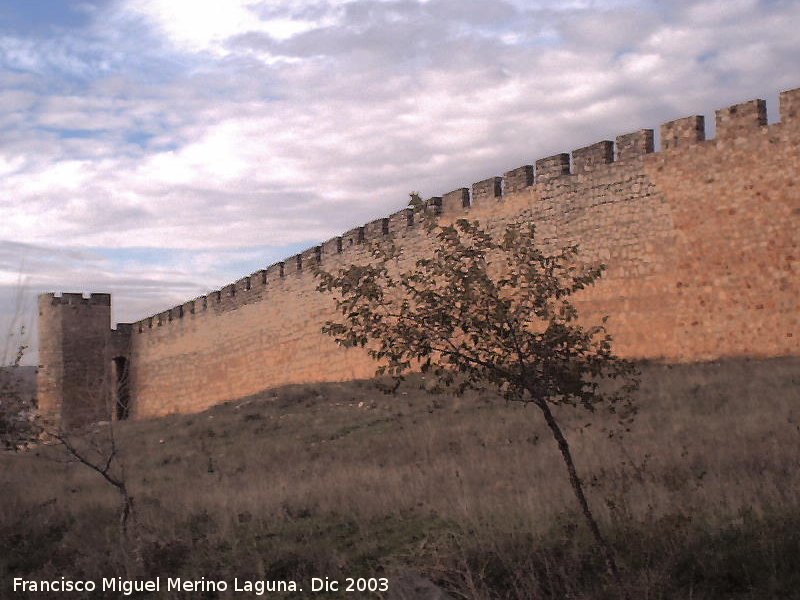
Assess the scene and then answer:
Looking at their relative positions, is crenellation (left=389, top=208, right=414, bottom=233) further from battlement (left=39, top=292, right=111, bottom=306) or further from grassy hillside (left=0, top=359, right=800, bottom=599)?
battlement (left=39, top=292, right=111, bottom=306)

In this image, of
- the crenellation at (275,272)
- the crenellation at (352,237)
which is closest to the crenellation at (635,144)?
the crenellation at (352,237)

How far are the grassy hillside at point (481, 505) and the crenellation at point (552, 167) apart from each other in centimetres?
455

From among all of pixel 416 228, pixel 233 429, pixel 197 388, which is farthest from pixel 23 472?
pixel 197 388

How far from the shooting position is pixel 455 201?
18.5m

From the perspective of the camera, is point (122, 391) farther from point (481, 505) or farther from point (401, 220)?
point (481, 505)

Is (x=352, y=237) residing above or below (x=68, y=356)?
above

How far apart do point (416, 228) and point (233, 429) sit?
6.05m

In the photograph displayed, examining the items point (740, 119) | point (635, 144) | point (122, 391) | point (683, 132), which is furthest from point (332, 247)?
point (122, 391)

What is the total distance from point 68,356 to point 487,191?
66.1 ft

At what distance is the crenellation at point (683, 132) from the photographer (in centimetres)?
1411

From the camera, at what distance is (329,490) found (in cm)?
887

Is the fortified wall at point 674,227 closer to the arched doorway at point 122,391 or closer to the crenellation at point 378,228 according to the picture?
the crenellation at point 378,228

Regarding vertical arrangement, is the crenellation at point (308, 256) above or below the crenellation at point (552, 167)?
below

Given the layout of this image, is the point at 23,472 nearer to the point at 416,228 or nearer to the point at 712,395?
the point at 416,228
